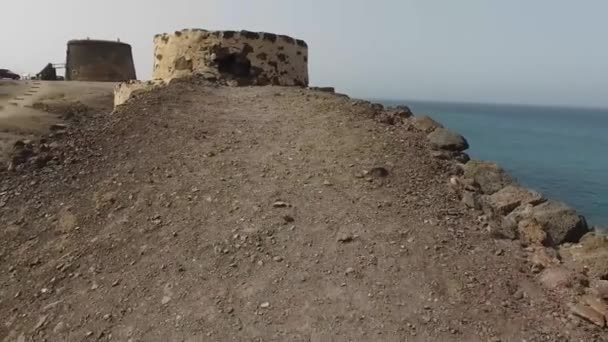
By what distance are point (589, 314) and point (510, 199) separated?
190cm

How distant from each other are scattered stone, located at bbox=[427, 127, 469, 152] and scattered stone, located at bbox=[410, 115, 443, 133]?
0.22 m

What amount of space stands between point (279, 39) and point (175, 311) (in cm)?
710

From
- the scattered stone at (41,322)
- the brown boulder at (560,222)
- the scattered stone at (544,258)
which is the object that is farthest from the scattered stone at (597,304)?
the scattered stone at (41,322)

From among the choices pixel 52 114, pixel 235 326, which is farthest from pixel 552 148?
pixel 235 326

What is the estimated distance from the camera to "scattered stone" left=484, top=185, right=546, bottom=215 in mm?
5629

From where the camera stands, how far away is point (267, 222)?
5098 mm

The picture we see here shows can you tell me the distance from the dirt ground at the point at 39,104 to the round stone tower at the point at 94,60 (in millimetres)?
3438

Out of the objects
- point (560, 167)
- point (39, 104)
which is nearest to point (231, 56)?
point (39, 104)

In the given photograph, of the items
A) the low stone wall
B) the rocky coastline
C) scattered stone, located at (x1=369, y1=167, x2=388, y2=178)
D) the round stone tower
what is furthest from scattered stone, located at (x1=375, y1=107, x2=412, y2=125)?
the round stone tower

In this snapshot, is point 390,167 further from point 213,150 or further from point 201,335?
point 201,335

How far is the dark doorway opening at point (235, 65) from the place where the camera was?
1003 centimetres

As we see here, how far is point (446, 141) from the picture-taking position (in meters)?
7.01

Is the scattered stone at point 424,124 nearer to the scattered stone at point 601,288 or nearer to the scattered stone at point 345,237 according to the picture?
the scattered stone at point 345,237

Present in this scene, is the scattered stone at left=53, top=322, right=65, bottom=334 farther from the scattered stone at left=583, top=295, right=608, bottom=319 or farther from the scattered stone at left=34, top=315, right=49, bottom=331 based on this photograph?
the scattered stone at left=583, top=295, right=608, bottom=319
